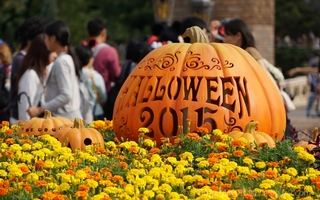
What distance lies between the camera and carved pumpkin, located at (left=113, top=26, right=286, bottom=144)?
238 inches

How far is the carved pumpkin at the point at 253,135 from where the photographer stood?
18.9 feet

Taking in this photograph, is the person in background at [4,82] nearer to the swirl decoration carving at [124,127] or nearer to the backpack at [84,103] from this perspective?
the backpack at [84,103]

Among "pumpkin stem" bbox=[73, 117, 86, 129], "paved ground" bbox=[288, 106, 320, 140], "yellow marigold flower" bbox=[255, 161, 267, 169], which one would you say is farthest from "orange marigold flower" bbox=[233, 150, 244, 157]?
"paved ground" bbox=[288, 106, 320, 140]

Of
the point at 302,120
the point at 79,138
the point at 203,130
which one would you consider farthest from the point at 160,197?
the point at 302,120

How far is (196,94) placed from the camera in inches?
239

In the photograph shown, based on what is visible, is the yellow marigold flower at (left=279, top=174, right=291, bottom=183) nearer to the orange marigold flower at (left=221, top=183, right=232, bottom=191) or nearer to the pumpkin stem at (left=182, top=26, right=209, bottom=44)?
the orange marigold flower at (left=221, top=183, right=232, bottom=191)

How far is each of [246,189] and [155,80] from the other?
5.82 feet

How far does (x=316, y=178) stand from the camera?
4.67m

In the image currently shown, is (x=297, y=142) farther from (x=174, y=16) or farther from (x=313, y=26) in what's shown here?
(x=313, y=26)


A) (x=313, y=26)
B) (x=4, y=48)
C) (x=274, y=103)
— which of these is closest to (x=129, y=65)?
(x=4, y=48)

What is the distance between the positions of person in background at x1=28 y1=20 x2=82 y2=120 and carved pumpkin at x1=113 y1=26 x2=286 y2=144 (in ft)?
7.05

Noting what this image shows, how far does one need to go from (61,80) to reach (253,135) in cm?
307

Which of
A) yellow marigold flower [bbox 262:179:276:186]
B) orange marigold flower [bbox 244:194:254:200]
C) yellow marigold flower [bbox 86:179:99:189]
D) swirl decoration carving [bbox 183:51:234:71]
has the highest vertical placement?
swirl decoration carving [bbox 183:51:234:71]

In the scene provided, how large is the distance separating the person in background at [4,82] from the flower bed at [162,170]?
4.08 meters
